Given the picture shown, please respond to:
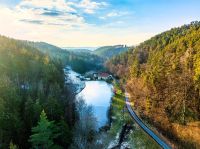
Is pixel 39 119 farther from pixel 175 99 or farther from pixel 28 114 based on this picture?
pixel 175 99

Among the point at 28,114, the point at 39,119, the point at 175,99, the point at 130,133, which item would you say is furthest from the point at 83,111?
the point at 175,99

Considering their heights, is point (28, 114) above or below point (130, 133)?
above

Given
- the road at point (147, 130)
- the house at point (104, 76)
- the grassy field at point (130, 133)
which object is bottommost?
the grassy field at point (130, 133)

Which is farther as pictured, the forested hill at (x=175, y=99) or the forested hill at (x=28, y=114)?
the forested hill at (x=175, y=99)

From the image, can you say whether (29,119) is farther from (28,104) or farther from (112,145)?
(112,145)

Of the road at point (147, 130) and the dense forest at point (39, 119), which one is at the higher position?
the dense forest at point (39, 119)

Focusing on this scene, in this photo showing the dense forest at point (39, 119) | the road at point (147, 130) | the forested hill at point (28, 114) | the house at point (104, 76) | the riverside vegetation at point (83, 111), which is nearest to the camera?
the dense forest at point (39, 119)

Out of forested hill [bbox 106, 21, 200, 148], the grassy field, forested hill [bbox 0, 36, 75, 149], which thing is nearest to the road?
the grassy field

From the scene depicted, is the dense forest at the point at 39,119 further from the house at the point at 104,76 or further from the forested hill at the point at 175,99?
the house at the point at 104,76

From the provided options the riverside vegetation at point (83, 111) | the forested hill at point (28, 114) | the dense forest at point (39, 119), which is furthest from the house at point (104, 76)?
the dense forest at point (39, 119)

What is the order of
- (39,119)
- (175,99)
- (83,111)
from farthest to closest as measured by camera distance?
1. (83,111)
2. (175,99)
3. (39,119)

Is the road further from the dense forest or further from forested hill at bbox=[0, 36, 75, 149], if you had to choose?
forested hill at bbox=[0, 36, 75, 149]
